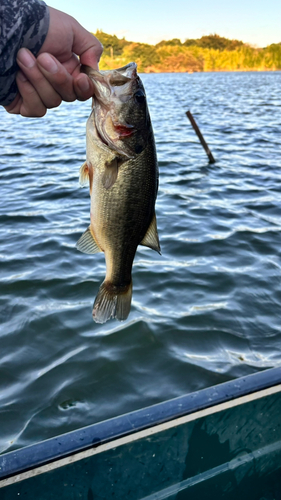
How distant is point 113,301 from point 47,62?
1251 millimetres

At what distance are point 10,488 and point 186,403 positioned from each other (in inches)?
41.5

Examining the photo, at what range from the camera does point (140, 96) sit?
2068 mm

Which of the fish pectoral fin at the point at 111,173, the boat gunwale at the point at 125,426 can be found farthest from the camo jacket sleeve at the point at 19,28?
the boat gunwale at the point at 125,426

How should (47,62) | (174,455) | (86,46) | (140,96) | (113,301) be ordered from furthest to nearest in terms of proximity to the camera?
(174,455)
(113,301)
(86,46)
(140,96)
(47,62)

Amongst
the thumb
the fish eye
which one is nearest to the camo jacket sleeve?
the thumb

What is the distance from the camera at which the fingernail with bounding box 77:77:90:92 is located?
1998 mm

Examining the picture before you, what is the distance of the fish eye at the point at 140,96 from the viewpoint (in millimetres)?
2066

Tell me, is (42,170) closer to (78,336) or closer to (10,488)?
(78,336)

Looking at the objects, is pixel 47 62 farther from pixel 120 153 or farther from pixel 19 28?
pixel 120 153

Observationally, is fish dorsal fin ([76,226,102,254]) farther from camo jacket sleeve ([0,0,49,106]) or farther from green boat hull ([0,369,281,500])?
green boat hull ([0,369,281,500])

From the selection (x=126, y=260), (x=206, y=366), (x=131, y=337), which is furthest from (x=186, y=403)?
(x=131, y=337)

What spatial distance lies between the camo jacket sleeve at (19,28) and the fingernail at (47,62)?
132 mm

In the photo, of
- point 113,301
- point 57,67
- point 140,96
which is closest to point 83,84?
point 57,67

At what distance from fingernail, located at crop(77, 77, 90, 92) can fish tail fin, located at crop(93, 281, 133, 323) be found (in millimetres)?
1013
